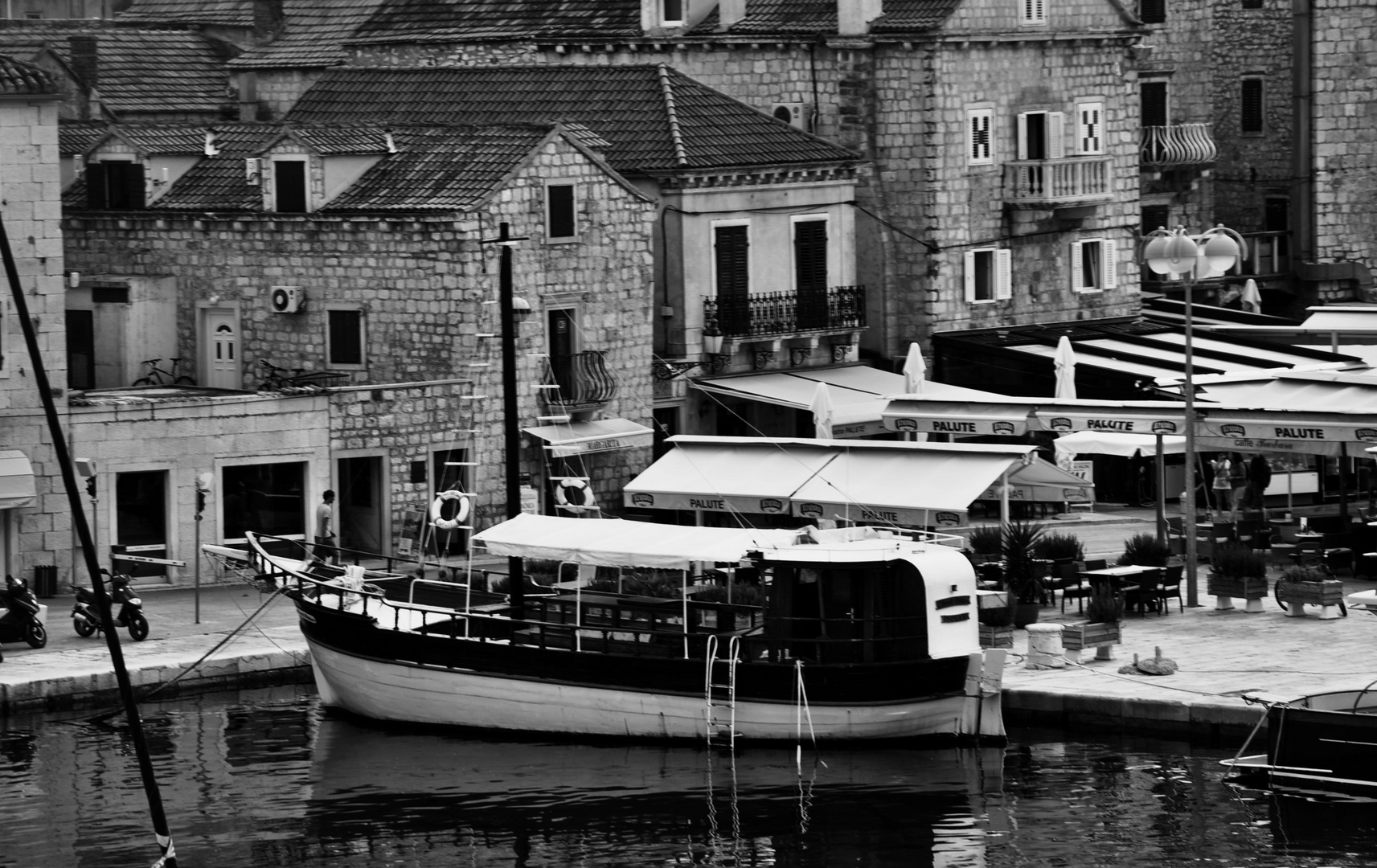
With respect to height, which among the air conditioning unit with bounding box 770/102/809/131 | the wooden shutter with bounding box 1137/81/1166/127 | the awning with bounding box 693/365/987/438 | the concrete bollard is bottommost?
the concrete bollard

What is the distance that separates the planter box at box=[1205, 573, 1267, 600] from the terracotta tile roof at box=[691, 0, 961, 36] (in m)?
16.8

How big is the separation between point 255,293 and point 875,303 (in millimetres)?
12002

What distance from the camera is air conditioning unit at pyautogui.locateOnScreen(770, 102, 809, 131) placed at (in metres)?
52.8

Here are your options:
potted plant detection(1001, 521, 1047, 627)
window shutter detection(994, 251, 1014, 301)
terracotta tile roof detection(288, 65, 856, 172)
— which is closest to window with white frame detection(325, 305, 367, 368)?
terracotta tile roof detection(288, 65, 856, 172)

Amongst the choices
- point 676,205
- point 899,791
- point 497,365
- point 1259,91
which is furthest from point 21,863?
point 1259,91

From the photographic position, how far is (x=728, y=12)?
52.9m

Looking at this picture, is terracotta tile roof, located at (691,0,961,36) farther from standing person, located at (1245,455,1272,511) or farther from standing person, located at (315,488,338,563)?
standing person, located at (315,488,338,563)

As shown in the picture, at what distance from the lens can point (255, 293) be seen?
154 ft

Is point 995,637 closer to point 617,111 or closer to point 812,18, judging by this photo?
point 617,111

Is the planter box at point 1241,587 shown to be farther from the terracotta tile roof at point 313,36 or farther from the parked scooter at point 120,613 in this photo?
the terracotta tile roof at point 313,36

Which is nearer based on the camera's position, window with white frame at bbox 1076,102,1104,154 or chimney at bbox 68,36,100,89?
window with white frame at bbox 1076,102,1104,154

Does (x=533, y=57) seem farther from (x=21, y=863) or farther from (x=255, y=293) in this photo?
(x=21, y=863)

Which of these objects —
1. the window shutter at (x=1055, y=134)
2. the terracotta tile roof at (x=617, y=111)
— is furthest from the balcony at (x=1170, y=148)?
the terracotta tile roof at (x=617, y=111)

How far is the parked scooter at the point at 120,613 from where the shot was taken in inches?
1446
